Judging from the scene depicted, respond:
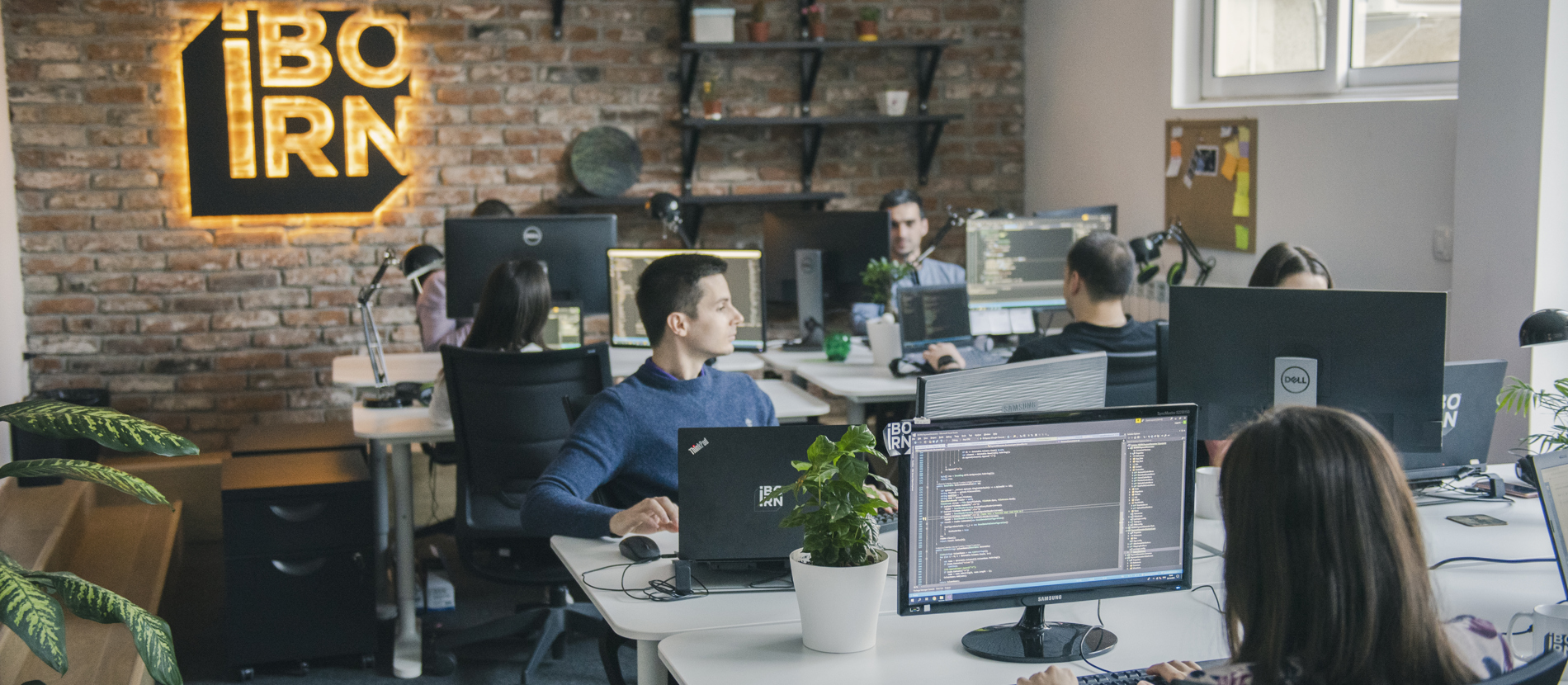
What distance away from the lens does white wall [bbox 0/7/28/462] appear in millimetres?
4008

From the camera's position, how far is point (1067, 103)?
498 centimetres

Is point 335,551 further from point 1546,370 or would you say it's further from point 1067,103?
point 1067,103

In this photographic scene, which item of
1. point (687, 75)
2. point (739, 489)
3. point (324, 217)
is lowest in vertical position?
point (739, 489)

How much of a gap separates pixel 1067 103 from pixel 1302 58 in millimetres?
1352

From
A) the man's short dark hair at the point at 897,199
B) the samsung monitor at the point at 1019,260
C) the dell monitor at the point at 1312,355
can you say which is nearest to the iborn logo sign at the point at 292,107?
the man's short dark hair at the point at 897,199

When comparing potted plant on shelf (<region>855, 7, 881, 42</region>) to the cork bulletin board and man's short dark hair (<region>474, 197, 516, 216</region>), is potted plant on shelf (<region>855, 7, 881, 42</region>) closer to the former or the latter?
the cork bulletin board

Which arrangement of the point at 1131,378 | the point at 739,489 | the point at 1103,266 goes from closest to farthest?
the point at 739,489 < the point at 1131,378 < the point at 1103,266

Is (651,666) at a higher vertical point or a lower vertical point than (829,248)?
lower

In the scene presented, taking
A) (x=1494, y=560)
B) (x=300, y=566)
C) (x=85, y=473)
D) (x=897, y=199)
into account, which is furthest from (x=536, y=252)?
(x=1494, y=560)

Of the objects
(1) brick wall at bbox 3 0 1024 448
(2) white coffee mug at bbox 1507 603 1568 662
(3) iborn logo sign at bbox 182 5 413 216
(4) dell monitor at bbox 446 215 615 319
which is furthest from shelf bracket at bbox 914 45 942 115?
(2) white coffee mug at bbox 1507 603 1568 662

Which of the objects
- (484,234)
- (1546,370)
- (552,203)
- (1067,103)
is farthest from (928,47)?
(1546,370)

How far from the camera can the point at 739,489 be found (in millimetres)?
1799

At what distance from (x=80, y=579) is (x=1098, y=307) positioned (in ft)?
7.37

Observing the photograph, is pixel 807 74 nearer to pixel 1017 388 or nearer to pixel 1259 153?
pixel 1259 153
